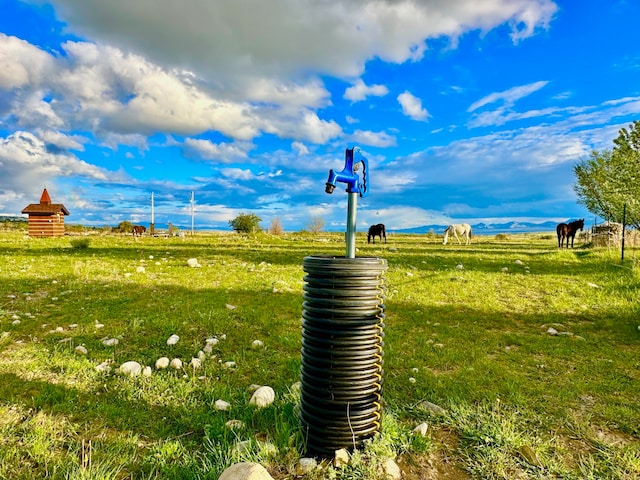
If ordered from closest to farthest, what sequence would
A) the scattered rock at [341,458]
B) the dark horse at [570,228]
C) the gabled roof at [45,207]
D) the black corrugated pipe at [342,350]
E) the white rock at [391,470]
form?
the white rock at [391,470] < the scattered rock at [341,458] < the black corrugated pipe at [342,350] < the dark horse at [570,228] < the gabled roof at [45,207]

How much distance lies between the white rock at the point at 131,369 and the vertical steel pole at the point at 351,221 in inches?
103

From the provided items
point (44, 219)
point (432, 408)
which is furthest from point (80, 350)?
point (44, 219)

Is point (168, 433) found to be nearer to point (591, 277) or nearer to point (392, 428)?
point (392, 428)

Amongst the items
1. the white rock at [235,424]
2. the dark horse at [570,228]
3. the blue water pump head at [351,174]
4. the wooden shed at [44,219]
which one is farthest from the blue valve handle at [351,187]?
the wooden shed at [44,219]

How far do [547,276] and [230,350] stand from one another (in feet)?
29.6

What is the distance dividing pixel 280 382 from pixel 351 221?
6.38 ft

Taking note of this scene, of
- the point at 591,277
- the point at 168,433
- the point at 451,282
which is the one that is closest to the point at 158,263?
the point at 451,282

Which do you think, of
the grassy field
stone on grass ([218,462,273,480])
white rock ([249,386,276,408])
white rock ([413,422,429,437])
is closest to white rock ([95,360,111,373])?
the grassy field

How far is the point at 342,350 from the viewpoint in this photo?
2.80 m

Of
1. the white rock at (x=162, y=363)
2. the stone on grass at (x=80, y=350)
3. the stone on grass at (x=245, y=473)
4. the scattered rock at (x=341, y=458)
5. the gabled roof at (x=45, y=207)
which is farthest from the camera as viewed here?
the gabled roof at (x=45, y=207)

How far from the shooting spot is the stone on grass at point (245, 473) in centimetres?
223

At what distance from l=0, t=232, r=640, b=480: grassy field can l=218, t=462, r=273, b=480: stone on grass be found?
27cm

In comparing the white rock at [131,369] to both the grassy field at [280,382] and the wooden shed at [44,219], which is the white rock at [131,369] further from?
the wooden shed at [44,219]

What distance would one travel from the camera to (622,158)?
36.3 feet
